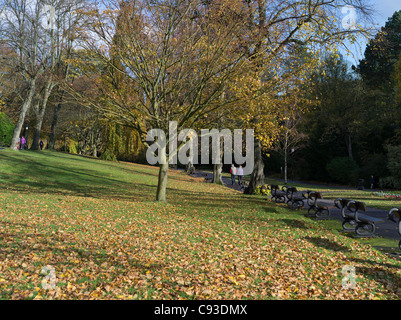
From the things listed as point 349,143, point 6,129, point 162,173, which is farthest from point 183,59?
point 6,129

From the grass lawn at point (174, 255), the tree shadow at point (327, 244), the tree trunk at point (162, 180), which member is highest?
the tree trunk at point (162, 180)

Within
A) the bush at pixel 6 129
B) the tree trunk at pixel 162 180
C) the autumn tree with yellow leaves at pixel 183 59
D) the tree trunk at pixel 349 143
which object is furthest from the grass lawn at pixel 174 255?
the bush at pixel 6 129

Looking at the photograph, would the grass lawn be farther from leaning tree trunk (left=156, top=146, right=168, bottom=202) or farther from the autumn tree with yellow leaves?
the autumn tree with yellow leaves

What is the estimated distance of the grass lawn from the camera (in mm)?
4590

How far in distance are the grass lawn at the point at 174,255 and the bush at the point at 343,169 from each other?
25281 millimetres

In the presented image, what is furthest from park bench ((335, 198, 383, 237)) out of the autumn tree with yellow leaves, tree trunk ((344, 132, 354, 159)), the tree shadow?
tree trunk ((344, 132, 354, 159))

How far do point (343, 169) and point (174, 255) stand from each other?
31306mm

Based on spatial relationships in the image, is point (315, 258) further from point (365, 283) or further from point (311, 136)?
point (311, 136)

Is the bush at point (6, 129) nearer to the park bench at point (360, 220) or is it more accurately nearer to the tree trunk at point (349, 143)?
the park bench at point (360, 220)

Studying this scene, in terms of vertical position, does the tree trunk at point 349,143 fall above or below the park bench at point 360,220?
→ above

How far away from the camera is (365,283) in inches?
204

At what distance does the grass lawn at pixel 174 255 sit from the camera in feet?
15.1

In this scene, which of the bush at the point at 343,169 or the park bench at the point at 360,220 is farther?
the bush at the point at 343,169
